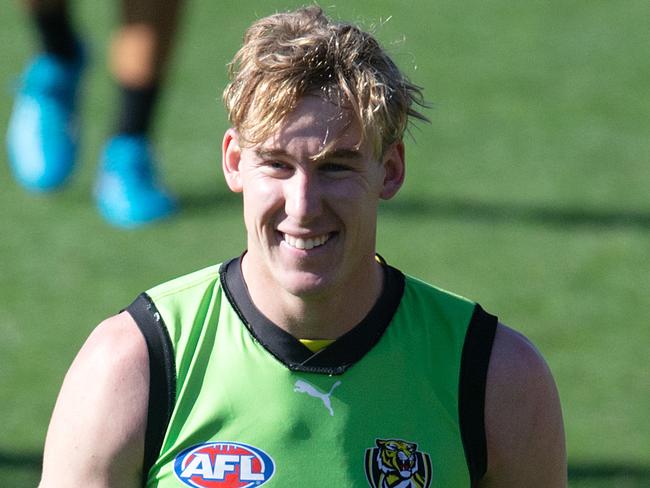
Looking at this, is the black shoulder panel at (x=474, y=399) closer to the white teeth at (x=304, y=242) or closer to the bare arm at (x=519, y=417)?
the bare arm at (x=519, y=417)

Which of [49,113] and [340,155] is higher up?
[49,113]

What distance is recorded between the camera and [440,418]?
9.19 feet

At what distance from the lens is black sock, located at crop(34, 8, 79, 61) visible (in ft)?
22.4

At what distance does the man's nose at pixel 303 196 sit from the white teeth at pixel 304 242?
0.04m

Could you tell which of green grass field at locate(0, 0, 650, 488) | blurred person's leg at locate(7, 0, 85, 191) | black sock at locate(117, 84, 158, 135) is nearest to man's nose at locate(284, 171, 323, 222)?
green grass field at locate(0, 0, 650, 488)

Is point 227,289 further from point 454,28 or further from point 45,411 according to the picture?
point 454,28

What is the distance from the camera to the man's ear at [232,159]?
2830 millimetres

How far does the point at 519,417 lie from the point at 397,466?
25 centimetres

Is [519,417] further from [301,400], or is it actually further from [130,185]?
[130,185]

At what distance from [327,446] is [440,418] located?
22 cm

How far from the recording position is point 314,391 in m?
2.80

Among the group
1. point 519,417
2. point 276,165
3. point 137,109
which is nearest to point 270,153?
point 276,165

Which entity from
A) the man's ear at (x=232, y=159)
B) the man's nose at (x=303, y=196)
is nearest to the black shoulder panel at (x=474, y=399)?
the man's nose at (x=303, y=196)

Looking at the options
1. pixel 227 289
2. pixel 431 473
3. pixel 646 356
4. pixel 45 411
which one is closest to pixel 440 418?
pixel 431 473
